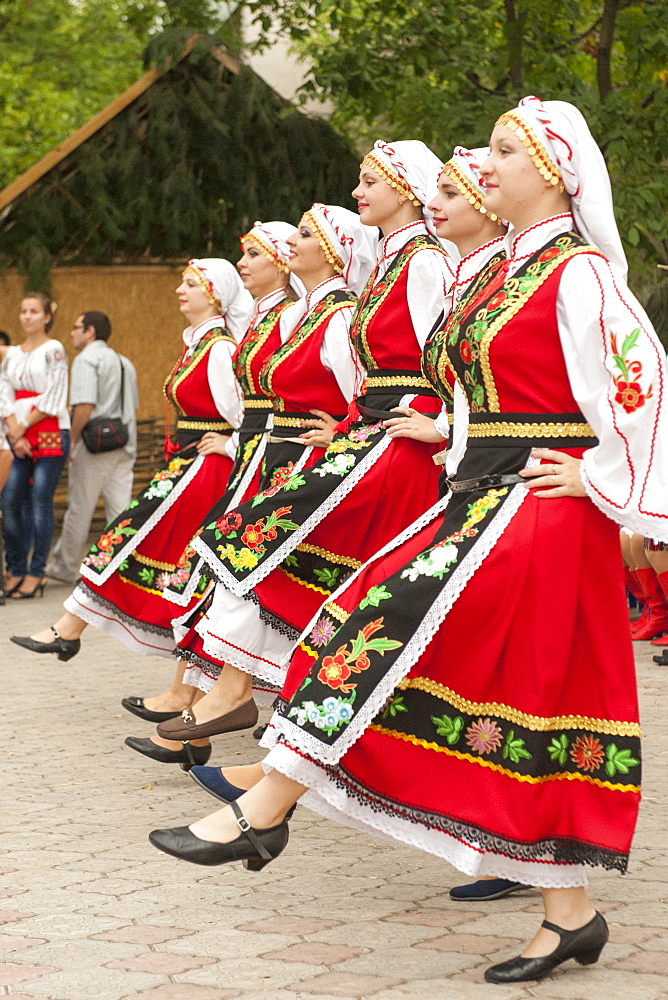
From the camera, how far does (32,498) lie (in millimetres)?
10797

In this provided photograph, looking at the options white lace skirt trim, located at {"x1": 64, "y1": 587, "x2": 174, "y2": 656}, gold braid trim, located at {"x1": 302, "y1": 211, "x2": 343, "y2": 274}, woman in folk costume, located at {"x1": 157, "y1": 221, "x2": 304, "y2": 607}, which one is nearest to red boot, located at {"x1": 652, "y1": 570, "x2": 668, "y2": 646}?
woman in folk costume, located at {"x1": 157, "y1": 221, "x2": 304, "y2": 607}

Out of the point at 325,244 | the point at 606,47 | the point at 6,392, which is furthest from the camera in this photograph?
the point at 606,47

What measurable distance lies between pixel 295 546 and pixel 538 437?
1.53 metres

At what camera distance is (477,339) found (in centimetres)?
328

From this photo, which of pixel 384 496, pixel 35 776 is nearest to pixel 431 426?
pixel 384 496

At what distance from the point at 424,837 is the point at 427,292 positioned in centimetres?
197

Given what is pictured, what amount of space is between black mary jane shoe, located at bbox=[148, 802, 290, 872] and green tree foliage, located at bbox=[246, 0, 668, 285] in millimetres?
7333

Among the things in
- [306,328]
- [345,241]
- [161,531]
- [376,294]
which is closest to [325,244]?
[345,241]

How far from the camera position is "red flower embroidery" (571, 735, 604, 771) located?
314 centimetres

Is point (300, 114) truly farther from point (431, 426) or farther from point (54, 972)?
point (54, 972)

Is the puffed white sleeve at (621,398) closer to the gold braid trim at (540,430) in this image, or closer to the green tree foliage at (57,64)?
the gold braid trim at (540,430)

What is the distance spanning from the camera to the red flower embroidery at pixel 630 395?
3082mm

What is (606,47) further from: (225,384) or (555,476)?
(555,476)

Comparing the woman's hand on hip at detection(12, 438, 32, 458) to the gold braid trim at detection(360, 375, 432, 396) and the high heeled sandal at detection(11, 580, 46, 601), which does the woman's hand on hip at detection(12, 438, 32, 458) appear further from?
the gold braid trim at detection(360, 375, 432, 396)
